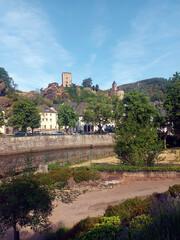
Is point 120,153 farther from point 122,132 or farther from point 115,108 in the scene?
point 115,108

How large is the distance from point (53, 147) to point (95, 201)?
140 ft

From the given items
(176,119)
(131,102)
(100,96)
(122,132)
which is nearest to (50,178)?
(122,132)

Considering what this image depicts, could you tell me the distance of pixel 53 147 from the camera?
5606 centimetres

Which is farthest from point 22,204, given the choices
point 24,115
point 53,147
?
point 24,115

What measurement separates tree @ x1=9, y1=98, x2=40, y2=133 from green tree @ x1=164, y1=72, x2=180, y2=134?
4500cm

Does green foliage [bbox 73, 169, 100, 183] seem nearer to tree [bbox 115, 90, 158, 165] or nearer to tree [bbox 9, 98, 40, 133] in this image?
tree [bbox 115, 90, 158, 165]

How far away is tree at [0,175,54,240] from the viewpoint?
24.1 ft

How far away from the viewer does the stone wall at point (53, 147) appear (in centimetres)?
4120

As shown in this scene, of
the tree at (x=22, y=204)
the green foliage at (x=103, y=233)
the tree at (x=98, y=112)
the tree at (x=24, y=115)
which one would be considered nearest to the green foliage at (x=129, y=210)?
the green foliage at (x=103, y=233)

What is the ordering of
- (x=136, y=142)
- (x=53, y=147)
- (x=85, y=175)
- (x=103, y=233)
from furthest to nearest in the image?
(x=53, y=147)
(x=136, y=142)
(x=85, y=175)
(x=103, y=233)

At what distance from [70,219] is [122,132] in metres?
12.1

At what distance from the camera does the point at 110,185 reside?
18.3 m

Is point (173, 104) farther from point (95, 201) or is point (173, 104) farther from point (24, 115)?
point (24, 115)

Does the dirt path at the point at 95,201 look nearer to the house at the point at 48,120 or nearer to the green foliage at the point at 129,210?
the green foliage at the point at 129,210
